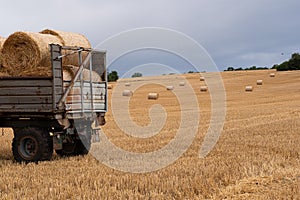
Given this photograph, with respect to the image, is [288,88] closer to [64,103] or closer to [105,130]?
[105,130]

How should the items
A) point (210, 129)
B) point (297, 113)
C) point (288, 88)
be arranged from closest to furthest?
point (210, 129) < point (297, 113) < point (288, 88)

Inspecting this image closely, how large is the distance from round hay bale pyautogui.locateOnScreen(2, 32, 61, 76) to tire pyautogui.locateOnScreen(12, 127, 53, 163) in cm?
124

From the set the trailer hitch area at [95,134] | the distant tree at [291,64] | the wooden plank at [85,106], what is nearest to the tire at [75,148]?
the trailer hitch area at [95,134]

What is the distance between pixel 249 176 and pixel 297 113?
45.2ft

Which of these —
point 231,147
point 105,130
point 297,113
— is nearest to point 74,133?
point 231,147

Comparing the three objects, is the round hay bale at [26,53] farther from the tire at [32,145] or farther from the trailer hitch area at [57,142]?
the trailer hitch area at [57,142]

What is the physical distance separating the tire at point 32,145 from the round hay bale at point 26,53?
124 centimetres

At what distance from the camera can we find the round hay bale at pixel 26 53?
30.5ft

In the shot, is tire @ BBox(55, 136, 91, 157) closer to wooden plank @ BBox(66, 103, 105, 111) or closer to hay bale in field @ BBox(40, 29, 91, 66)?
wooden plank @ BBox(66, 103, 105, 111)

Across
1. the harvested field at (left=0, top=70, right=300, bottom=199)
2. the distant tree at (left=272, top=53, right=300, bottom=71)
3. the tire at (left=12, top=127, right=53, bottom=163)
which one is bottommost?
the harvested field at (left=0, top=70, right=300, bottom=199)

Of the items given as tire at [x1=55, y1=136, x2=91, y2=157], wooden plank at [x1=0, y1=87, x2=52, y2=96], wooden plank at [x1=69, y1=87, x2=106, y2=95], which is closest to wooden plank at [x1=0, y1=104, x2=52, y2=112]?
wooden plank at [x1=0, y1=87, x2=52, y2=96]

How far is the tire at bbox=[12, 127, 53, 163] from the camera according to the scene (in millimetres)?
9266

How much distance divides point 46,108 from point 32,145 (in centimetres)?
95

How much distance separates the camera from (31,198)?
6051mm
